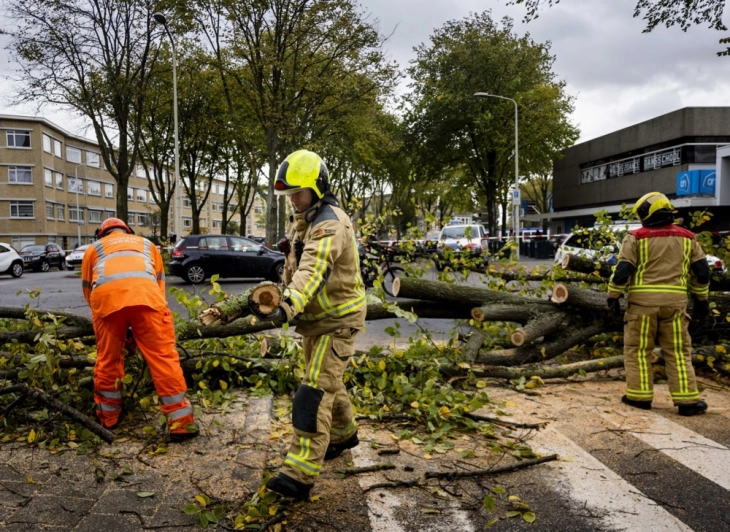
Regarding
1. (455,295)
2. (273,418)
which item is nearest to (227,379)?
(273,418)

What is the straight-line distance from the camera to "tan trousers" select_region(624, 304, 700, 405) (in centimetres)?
464

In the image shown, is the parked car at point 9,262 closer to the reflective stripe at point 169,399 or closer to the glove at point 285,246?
the reflective stripe at point 169,399

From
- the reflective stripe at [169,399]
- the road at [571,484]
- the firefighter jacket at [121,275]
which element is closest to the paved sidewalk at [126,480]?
A: the road at [571,484]

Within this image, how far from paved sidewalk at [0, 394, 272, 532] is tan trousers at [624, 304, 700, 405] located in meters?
2.92

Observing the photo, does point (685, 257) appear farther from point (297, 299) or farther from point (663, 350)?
point (297, 299)

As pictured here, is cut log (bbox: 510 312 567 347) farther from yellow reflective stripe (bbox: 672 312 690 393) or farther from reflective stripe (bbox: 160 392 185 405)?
reflective stripe (bbox: 160 392 185 405)

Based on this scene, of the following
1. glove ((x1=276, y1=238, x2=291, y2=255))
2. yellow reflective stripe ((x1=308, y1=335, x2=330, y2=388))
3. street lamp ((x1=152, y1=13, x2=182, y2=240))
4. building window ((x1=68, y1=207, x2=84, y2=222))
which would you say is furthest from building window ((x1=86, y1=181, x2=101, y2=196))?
yellow reflective stripe ((x1=308, y1=335, x2=330, y2=388))

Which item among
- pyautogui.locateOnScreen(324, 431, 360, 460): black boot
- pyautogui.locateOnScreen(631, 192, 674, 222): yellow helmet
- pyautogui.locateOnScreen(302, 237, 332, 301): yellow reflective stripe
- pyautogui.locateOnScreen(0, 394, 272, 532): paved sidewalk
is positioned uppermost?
pyautogui.locateOnScreen(631, 192, 674, 222): yellow helmet

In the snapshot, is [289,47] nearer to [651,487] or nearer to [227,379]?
[227,379]

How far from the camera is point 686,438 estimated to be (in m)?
4.08

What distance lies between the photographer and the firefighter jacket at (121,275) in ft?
12.5

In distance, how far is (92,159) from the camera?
196 ft

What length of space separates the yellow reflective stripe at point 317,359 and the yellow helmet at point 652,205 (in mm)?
2993

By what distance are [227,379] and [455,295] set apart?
2.32 metres
